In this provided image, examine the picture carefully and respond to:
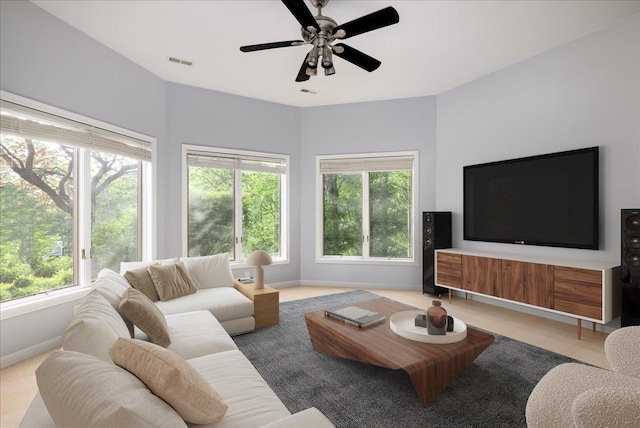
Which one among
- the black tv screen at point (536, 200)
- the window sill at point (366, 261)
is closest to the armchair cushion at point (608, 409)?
the black tv screen at point (536, 200)

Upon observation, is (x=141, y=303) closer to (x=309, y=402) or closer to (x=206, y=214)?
(x=309, y=402)

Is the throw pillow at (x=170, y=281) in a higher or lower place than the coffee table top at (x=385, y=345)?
higher

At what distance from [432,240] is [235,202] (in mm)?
3003

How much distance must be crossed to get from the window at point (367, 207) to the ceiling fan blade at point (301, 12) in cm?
302

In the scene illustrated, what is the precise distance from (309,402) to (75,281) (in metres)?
→ 2.84

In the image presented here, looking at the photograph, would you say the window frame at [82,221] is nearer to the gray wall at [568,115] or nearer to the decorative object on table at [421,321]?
the decorative object on table at [421,321]

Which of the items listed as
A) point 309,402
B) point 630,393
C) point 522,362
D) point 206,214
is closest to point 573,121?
point 522,362

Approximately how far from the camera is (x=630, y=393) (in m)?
1.06

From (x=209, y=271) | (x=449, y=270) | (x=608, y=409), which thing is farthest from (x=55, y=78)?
(x=449, y=270)

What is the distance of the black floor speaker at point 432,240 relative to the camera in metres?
4.65

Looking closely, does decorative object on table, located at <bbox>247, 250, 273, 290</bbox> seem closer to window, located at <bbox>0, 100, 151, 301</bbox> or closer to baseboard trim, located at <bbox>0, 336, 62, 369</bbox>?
window, located at <bbox>0, 100, 151, 301</bbox>

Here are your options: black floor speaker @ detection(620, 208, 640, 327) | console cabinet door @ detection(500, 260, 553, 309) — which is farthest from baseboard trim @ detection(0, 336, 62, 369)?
black floor speaker @ detection(620, 208, 640, 327)

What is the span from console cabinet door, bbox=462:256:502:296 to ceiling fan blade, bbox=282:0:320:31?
316cm

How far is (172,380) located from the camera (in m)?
1.12
